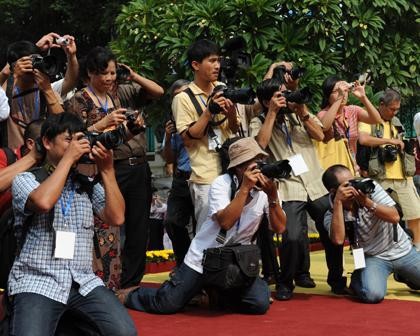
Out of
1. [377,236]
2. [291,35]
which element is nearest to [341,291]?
[377,236]

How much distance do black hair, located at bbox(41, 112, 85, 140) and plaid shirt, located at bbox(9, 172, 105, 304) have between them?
23cm

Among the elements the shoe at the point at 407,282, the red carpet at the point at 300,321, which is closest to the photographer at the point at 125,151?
the red carpet at the point at 300,321

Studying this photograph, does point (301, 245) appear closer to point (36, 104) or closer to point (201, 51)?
point (201, 51)

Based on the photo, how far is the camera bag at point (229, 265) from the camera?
5430mm

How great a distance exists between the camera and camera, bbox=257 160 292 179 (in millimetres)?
5289

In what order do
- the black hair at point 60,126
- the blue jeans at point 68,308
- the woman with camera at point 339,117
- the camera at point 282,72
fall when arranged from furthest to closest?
1. the woman with camera at point 339,117
2. the camera at point 282,72
3. the black hair at point 60,126
4. the blue jeans at point 68,308

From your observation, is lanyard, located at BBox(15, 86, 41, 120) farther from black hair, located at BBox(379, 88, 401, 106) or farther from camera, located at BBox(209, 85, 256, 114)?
black hair, located at BBox(379, 88, 401, 106)

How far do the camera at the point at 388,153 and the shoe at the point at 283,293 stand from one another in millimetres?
2118

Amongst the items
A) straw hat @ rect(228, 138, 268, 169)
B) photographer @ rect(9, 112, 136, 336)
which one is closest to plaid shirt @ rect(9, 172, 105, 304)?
photographer @ rect(9, 112, 136, 336)

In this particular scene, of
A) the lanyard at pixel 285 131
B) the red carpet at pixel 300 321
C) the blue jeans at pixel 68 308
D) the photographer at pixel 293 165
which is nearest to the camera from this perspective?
the blue jeans at pixel 68 308

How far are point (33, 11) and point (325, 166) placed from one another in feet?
36.2

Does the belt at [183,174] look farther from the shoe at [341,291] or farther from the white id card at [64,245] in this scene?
the white id card at [64,245]

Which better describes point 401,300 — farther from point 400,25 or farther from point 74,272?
point 400,25

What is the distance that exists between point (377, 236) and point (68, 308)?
2.62 metres
